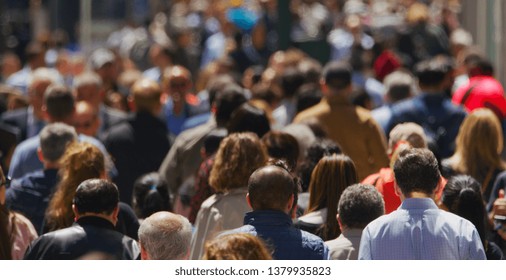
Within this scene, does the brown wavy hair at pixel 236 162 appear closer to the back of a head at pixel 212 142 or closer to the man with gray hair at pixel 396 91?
the back of a head at pixel 212 142

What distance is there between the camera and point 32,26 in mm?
26641

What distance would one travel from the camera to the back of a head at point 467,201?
7.30 m

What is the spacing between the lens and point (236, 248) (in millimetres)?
5203

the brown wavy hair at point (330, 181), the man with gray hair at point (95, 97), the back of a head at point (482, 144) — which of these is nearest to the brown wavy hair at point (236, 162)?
the brown wavy hair at point (330, 181)

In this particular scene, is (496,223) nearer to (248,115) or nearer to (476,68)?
(248,115)

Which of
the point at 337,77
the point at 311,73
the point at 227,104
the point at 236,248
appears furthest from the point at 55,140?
the point at 311,73

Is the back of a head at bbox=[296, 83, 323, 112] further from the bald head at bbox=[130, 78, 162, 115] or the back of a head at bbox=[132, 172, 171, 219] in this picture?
the back of a head at bbox=[132, 172, 171, 219]

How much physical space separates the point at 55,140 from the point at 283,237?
266 centimetres

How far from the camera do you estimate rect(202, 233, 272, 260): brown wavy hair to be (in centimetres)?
520

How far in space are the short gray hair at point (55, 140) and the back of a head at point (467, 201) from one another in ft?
8.42

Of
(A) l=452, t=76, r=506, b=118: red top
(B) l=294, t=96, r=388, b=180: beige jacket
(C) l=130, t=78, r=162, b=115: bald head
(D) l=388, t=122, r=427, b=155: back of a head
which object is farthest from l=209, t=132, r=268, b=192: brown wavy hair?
(A) l=452, t=76, r=506, b=118: red top

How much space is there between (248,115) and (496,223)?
2.20 meters

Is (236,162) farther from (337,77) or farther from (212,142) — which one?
(337,77)
